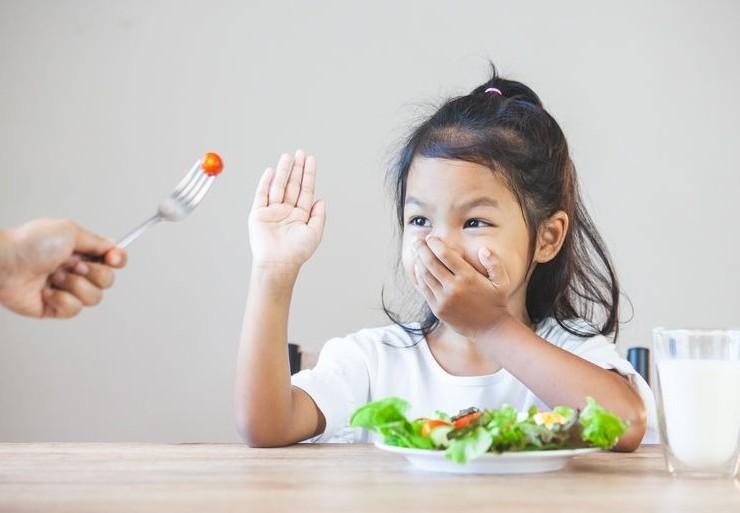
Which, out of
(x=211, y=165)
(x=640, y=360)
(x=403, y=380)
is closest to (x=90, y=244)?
(x=211, y=165)

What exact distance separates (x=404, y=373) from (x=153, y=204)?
148cm

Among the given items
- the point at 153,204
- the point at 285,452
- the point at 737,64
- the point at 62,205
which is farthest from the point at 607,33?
the point at 285,452

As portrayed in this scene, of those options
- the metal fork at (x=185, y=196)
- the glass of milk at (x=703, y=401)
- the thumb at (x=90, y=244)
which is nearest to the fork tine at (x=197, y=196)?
the metal fork at (x=185, y=196)

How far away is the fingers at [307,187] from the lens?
4.19 feet

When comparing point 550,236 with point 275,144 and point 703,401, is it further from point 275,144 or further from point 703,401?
point 275,144

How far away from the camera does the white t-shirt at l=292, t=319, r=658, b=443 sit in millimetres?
1441

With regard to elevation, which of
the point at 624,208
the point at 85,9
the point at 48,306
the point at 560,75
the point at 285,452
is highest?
the point at 85,9

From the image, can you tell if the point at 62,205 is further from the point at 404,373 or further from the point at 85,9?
the point at 404,373

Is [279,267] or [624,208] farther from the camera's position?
[624,208]

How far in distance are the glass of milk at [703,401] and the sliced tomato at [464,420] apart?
18 cm

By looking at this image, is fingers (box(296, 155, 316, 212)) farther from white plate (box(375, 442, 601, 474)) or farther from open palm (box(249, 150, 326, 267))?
white plate (box(375, 442, 601, 474))

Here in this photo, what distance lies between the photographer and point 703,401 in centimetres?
88

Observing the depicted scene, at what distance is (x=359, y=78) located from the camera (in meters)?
2.92

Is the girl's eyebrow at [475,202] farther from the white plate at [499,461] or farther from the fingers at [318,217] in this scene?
the white plate at [499,461]
